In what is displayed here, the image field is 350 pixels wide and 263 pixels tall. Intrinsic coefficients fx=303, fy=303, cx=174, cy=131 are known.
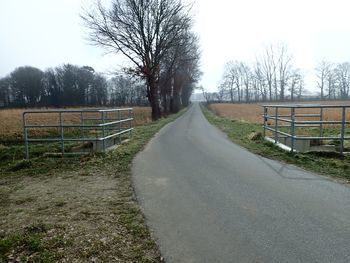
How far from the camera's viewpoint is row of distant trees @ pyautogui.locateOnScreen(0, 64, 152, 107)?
84.1 meters

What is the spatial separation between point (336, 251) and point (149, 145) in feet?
28.6

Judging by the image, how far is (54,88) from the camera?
86250 millimetres

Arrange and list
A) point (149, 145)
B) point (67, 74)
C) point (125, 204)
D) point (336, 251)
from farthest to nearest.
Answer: point (67, 74) < point (149, 145) < point (125, 204) < point (336, 251)

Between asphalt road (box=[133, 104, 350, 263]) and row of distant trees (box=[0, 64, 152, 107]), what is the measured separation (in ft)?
249

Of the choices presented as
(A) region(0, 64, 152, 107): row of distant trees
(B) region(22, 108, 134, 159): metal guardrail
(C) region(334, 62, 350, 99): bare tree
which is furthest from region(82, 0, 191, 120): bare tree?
(C) region(334, 62, 350, 99): bare tree

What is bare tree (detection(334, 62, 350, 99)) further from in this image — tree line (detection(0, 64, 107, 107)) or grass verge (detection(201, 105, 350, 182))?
grass verge (detection(201, 105, 350, 182))

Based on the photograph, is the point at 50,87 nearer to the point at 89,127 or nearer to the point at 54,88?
the point at 54,88

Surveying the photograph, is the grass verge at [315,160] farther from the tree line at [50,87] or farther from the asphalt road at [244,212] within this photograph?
the tree line at [50,87]

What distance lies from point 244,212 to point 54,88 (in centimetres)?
9019

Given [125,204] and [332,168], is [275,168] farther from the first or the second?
[125,204]

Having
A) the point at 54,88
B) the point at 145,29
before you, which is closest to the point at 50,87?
the point at 54,88

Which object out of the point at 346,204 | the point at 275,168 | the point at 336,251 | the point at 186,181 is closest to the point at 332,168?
the point at 275,168

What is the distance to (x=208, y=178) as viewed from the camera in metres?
6.38

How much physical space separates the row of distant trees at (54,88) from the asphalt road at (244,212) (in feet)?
249
